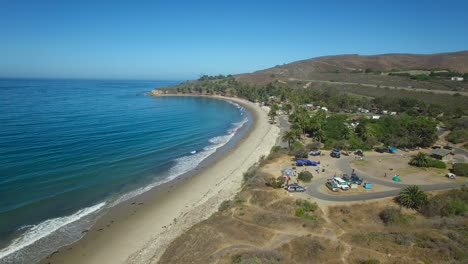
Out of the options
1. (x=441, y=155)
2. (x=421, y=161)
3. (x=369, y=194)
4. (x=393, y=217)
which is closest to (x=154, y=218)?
(x=393, y=217)

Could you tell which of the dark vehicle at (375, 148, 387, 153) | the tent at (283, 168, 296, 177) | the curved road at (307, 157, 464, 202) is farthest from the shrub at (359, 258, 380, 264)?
the dark vehicle at (375, 148, 387, 153)

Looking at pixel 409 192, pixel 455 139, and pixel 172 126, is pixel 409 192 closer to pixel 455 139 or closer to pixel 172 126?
pixel 455 139

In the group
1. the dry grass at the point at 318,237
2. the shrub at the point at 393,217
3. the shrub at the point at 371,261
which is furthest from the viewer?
the shrub at the point at 393,217

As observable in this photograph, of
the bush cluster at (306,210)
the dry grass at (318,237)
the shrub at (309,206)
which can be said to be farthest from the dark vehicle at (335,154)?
the shrub at (309,206)

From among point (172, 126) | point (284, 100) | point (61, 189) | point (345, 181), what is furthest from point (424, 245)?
point (284, 100)

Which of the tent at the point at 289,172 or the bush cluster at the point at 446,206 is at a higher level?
the bush cluster at the point at 446,206

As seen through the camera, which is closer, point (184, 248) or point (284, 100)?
point (184, 248)

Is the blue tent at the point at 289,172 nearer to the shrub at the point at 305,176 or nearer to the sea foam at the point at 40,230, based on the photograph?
the shrub at the point at 305,176

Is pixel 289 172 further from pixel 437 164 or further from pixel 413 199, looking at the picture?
pixel 437 164
